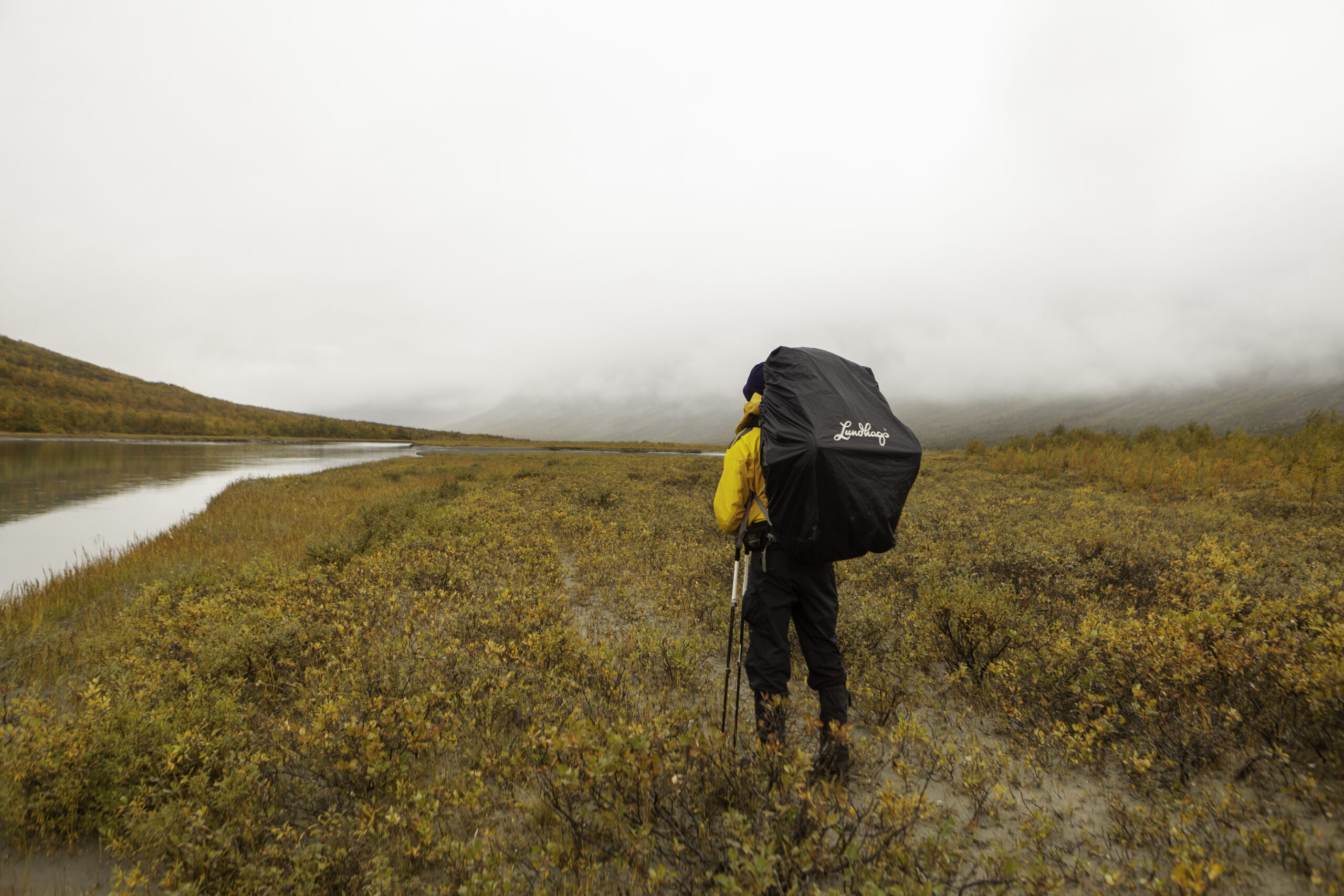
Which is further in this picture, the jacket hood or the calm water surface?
the calm water surface

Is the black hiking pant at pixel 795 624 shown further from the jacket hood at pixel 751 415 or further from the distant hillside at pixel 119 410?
the distant hillside at pixel 119 410

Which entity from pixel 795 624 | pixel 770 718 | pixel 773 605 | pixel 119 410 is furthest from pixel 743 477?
pixel 119 410

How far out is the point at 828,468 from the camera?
345 cm

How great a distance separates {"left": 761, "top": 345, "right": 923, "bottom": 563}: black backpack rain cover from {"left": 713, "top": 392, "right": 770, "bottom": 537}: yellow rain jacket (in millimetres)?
223

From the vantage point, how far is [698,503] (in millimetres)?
17188

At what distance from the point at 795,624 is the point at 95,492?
3489 cm

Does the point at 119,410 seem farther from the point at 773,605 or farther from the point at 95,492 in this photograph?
the point at 773,605

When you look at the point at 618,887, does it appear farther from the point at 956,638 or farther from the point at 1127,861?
the point at 956,638

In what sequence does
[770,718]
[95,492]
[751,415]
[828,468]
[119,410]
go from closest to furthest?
[828,468] → [770,718] → [751,415] → [95,492] → [119,410]

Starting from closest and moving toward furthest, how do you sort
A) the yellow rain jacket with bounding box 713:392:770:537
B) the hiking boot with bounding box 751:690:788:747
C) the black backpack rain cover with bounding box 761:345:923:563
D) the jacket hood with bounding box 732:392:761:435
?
the black backpack rain cover with bounding box 761:345:923:563
the hiking boot with bounding box 751:690:788:747
the yellow rain jacket with bounding box 713:392:770:537
the jacket hood with bounding box 732:392:761:435

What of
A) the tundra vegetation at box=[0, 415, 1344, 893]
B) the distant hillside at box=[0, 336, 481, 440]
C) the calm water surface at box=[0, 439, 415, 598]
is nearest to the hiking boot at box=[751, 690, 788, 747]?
the tundra vegetation at box=[0, 415, 1344, 893]

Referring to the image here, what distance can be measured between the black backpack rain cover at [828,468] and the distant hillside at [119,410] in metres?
119

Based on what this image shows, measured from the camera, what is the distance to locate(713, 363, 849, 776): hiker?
155 inches

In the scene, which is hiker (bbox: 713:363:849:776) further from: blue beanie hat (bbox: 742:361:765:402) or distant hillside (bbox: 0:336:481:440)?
distant hillside (bbox: 0:336:481:440)
